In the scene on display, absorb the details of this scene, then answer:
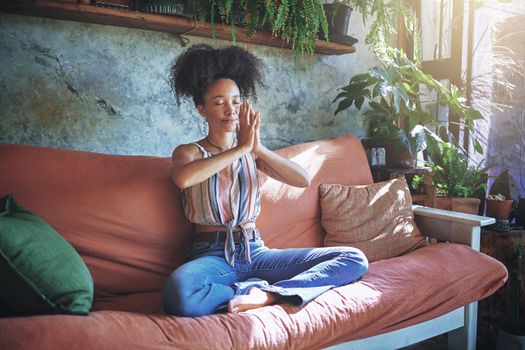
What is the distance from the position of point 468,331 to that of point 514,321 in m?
0.25

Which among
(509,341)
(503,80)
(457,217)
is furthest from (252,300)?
(503,80)

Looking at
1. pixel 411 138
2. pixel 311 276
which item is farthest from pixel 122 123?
pixel 411 138

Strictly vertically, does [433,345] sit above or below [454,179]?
below

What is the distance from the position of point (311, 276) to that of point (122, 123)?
3.91 feet

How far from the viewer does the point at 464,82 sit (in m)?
2.96

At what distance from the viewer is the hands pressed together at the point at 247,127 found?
173 cm

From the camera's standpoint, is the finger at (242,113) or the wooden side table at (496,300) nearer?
the finger at (242,113)

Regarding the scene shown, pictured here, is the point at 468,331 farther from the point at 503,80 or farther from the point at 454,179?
the point at 503,80

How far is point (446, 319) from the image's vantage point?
76.6 inches

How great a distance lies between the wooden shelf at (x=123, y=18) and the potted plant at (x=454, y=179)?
94cm

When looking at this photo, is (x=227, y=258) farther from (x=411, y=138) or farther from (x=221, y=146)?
(x=411, y=138)

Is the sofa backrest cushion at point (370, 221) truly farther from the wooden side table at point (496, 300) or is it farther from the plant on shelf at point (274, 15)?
the plant on shelf at point (274, 15)

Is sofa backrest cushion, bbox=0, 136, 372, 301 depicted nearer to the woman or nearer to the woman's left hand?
the woman

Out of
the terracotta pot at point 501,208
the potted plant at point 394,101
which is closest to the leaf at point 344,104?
the potted plant at point 394,101
